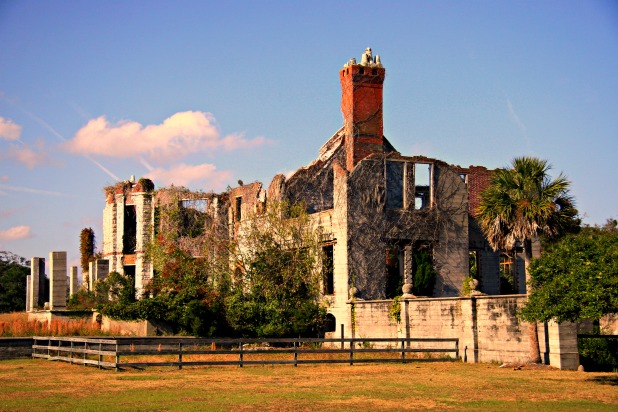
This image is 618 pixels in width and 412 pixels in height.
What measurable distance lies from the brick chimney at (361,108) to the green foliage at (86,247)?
930 inches

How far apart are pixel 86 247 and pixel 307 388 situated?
41.1 meters

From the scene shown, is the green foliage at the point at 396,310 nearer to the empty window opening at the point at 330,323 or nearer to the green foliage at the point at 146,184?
the empty window opening at the point at 330,323

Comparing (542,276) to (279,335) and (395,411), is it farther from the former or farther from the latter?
(279,335)

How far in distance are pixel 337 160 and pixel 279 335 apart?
9913mm

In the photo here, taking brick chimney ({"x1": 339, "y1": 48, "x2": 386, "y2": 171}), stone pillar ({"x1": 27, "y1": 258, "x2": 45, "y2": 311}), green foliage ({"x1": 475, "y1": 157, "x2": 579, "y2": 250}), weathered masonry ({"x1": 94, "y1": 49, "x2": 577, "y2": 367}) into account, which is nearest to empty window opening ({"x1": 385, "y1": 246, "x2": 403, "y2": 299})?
weathered masonry ({"x1": 94, "y1": 49, "x2": 577, "y2": 367})

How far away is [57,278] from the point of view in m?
41.6

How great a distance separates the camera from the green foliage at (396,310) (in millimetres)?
32406

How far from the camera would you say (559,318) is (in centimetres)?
2048

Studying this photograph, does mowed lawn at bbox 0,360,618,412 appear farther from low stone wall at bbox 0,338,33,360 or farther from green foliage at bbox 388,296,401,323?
green foliage at bbox 388,296,401,323

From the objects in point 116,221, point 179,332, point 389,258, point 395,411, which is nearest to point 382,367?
point 395,411

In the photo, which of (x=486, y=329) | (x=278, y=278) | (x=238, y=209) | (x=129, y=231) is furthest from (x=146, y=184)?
(x=486, y=329)

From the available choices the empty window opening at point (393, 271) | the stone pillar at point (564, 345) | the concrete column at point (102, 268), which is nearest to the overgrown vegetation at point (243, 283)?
the empty window opening at point (393, 271)

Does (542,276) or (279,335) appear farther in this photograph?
(279,335)

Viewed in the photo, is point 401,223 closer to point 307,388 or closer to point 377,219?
point 377,219
